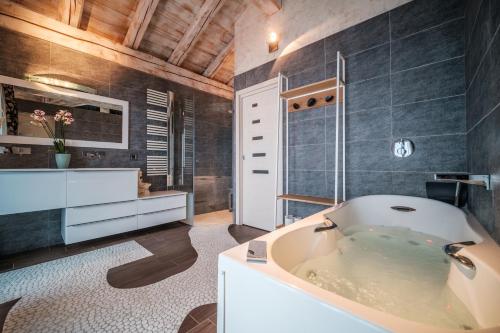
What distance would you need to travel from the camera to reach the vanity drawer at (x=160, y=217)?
8.74 feet

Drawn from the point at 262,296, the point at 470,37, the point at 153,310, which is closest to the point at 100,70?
the point at 153,310

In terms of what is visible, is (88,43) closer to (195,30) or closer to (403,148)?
(195,30)

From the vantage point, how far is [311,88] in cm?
221

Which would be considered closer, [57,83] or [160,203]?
[57,83]

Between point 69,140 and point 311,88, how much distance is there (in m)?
2.88

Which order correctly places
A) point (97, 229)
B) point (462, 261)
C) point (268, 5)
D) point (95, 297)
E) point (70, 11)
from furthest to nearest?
point (268, 5) < point (70, 11) < point (97, 229) < point (95, 297) < point (462, 261)

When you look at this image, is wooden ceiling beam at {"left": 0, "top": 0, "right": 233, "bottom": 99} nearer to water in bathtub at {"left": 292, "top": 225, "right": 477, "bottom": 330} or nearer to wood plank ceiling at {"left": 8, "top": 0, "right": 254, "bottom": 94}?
wood plank ceiling at {"left": 8, "top": 0, "right": 254, "bottom": 94}

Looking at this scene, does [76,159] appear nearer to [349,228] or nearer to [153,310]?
[153,310]

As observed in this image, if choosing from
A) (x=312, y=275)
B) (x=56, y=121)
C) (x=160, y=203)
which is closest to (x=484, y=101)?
(x=312, y=275)

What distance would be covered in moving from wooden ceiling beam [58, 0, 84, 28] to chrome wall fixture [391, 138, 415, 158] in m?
3.68

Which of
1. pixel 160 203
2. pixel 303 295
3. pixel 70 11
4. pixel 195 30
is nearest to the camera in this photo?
pixel 303 295

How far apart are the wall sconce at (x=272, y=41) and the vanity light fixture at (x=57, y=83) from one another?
2.37 m

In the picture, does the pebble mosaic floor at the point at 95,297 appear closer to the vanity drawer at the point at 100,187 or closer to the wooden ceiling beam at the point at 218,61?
the vanity drawer at the point at 100,187

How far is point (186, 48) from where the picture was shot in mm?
3287
